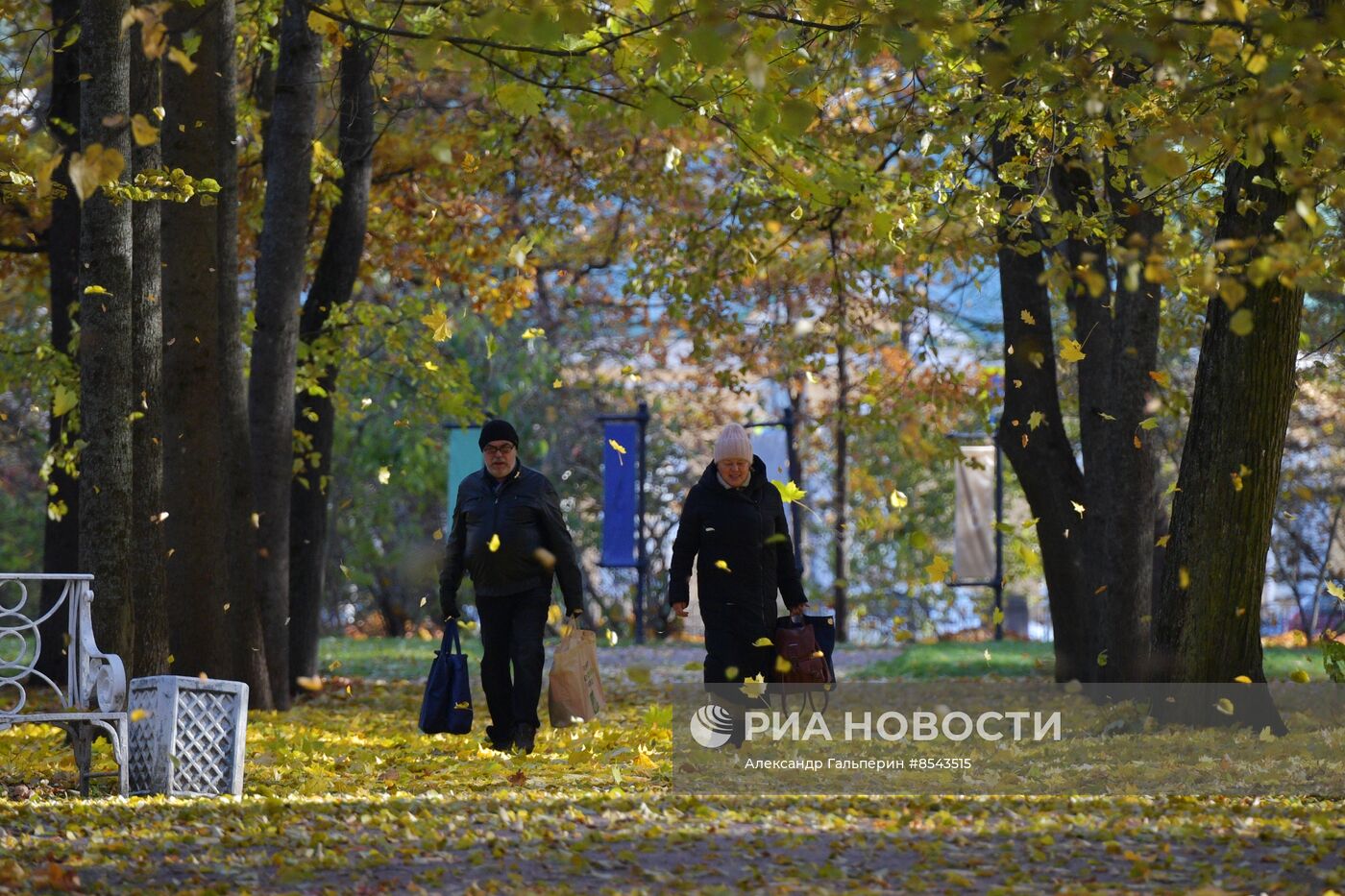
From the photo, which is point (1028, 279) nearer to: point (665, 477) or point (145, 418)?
point (145, 418)

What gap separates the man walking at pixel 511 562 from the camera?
9805mm

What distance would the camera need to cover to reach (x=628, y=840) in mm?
6656

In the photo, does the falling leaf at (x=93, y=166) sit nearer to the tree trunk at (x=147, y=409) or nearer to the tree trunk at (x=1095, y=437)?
the tree trunk at (x=147, y=409)

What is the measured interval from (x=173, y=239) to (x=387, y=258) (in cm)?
698

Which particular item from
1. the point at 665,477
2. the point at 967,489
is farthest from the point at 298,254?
the point at 665,477

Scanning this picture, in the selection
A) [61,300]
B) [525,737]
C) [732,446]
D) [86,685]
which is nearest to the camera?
[86,685]

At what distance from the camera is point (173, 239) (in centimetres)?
1106

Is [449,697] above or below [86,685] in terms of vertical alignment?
below

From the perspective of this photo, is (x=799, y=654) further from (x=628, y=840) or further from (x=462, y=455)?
(x=462, y=455)

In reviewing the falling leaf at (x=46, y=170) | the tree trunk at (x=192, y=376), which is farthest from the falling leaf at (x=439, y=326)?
the falling leaf at (x=46, y=170)

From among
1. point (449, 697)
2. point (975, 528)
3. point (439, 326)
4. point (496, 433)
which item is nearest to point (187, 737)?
point (449, 697)

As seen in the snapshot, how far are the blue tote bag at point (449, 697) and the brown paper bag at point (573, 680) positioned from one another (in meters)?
0.48

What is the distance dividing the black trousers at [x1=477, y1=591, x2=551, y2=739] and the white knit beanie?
1346 millimetres

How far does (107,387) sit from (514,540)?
2.35 m
